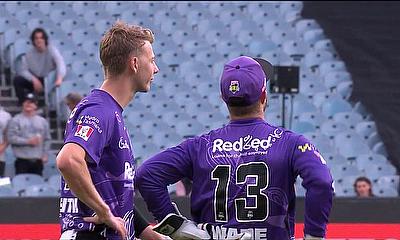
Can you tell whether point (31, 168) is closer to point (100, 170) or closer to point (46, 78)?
point (46, 78)

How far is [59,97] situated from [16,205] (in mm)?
5156

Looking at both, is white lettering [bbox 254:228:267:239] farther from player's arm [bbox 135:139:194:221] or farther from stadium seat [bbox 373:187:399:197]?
stadium seat [bbox 373:187:399:197]

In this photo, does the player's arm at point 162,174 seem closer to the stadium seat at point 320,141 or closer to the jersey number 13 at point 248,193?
the jersey number 13 at point 248,193

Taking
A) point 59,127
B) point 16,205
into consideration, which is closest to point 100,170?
point 16,205

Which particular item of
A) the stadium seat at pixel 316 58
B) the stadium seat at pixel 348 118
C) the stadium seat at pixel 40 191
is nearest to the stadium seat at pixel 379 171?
the stadium seat at pixel 348 118

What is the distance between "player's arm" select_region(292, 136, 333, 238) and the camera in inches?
150

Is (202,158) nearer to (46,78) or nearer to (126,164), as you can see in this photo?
(126,164)

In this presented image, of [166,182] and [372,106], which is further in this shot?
[372,106]

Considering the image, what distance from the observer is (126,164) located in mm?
4109

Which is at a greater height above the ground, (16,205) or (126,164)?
(126,164)

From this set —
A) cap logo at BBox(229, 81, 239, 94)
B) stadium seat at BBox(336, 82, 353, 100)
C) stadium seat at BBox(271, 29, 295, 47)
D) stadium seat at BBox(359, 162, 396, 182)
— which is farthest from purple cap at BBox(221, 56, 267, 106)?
stadium seat at BBox(271, 29, 295, 47)

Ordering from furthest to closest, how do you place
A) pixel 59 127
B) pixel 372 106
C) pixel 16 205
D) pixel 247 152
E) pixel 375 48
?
pixel 375 48
pixel 372 106
pixel 59 127
pixel 16 205
pixel 247 152

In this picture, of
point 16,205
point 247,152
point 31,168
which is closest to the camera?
point 247,152

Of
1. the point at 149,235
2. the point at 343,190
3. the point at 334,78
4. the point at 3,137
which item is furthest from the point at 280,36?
the point at 149,235
